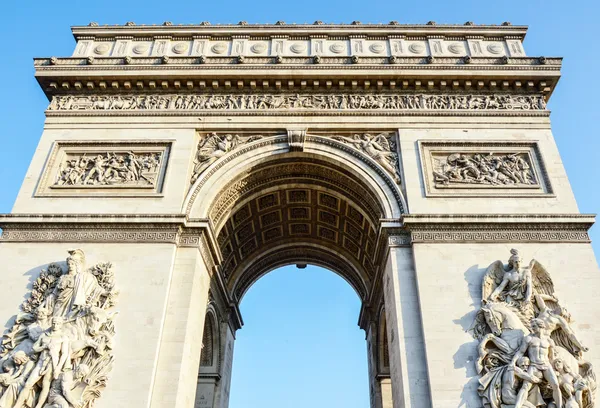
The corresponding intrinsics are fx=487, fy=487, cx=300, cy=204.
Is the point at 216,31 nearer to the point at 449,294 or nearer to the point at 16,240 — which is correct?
the point at 16,240

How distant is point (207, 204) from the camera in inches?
535

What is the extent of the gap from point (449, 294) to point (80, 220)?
31.8 feet

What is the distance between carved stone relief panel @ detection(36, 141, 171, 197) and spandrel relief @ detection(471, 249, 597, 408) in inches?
366

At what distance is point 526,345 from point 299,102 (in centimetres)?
934

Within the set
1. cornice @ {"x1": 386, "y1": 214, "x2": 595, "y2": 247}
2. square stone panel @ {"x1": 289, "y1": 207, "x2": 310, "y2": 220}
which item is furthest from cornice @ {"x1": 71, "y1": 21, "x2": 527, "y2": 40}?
cornice @ {"x1": 386, "y1": 214, "x2": 595, "y2": 247}

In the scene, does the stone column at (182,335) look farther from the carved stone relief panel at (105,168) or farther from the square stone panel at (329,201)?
the square stone panel at (329,201)

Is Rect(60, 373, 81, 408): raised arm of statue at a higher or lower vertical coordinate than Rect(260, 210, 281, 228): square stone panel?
lower

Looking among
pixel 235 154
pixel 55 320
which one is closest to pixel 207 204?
pixel 235 154

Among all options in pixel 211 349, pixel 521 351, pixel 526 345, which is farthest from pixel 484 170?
pixel 211 349

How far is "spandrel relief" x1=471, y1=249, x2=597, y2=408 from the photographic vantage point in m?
10.2

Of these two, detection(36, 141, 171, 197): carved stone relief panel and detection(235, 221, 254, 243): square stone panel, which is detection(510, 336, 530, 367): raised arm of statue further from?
detection(36, 141, 171, 197): carved stone relief panel

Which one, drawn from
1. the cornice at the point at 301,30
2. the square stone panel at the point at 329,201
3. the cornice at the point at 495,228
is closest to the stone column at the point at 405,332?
the cornice at the point at 495,228

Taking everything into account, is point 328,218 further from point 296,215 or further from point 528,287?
point 528,287

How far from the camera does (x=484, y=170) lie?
14016 mm
